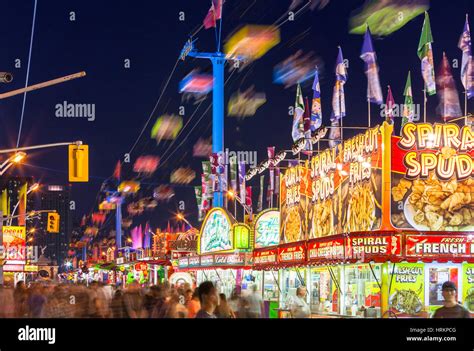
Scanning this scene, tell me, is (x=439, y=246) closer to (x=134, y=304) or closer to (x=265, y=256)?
(x=134, y=304)

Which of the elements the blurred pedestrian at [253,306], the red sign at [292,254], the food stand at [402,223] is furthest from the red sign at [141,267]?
the blurred pedestrian at [253,306]

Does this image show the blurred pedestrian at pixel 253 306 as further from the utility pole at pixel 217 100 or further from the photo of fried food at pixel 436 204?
the utility pole at pixel 217 100

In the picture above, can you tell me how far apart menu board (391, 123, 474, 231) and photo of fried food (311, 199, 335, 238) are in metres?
6.31

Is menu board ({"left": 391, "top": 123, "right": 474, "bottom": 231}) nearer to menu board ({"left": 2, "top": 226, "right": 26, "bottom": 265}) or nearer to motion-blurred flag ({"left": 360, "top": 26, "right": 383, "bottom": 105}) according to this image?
motion-blurred flag ({"left": 360, "top": 26, "right": 383, "bottom": 105})

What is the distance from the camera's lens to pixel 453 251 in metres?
26.8

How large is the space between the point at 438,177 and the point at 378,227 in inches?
111

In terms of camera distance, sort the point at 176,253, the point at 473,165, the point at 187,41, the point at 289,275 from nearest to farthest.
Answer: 1. the point at 473,165
2. the point at 289,275
3. the point at 176,253
4. the point at 187,41

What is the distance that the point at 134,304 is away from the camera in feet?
41.2

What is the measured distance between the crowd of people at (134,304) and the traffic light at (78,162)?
4.05 m

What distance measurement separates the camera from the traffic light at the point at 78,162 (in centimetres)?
2380

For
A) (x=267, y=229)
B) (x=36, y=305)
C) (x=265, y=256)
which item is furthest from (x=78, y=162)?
(x=267, y=229)

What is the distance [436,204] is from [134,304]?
18.2 m
